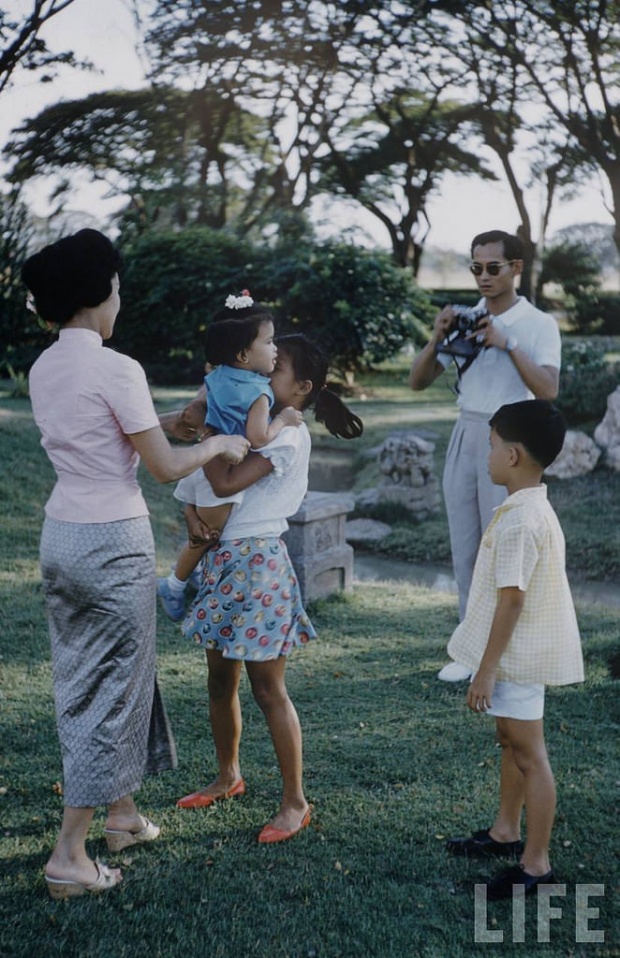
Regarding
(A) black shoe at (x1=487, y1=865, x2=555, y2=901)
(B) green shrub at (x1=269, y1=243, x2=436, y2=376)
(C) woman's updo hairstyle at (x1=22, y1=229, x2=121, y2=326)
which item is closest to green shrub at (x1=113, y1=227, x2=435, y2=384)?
(B) green shrub at (x1=269, y1=243, x2=436, y2=376)

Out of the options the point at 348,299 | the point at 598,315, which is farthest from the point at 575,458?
the point at 598,315

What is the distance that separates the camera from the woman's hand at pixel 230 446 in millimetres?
2396

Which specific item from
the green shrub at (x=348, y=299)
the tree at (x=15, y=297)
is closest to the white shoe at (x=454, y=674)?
the green shrub at (x=348, y=299)

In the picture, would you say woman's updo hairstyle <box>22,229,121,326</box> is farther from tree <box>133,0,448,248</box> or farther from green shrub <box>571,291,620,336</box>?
green shrub <box>571,291,620,336</box>

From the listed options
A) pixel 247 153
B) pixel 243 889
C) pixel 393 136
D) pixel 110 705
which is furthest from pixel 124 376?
pixel 393 136

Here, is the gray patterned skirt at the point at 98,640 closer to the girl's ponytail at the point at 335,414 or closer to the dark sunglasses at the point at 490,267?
the girl's ponytail at the point at 335,414

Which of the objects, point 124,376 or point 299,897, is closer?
point 124,376

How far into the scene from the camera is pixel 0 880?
2521 mm

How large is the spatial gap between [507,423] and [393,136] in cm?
1743

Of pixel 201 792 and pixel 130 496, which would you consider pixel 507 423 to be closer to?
pixel 130 496

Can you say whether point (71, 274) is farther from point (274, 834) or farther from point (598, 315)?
point (598, 315)

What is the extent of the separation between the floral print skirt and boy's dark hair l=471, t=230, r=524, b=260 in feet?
5.59

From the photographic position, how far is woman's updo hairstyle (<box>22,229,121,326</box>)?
7.28 ft

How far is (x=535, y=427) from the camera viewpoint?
2.39 meters
